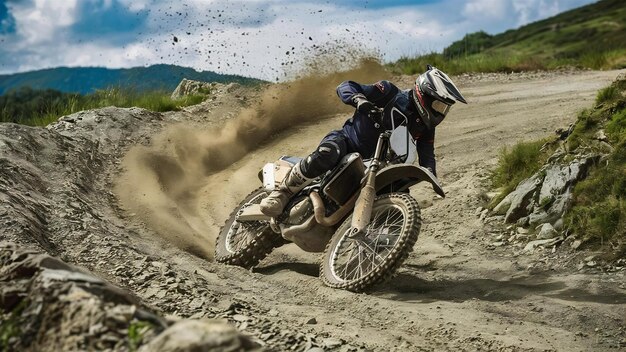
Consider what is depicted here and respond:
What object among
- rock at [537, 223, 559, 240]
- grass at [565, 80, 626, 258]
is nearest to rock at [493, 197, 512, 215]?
rock at [537, 223, 559, 240]

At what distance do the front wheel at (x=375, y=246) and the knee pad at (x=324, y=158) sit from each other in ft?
1.89

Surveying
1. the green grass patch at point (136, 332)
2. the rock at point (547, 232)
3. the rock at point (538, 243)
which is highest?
the green grass patch at point (136, 332)

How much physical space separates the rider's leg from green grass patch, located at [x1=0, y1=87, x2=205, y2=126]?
6.62 meters

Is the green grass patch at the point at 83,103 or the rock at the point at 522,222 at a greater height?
the green grass patch at the point at 83,103

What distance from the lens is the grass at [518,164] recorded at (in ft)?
31.3

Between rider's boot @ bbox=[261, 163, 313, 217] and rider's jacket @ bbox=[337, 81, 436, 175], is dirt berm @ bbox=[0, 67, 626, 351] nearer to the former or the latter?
rider's boot @ bbox=[261, 163, 313, 217]

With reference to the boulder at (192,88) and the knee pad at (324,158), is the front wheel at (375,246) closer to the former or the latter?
the knee pad at (324,158)

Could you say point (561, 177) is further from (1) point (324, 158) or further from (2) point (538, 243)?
(1) point (324, 158)

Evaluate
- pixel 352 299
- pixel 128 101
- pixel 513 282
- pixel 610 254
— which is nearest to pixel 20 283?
pixel 352 299

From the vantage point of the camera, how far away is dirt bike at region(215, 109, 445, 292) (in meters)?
6.65

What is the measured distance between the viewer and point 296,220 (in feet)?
25.4

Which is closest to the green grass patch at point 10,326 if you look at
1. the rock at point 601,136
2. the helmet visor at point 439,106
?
the helmet visor at point 439,106

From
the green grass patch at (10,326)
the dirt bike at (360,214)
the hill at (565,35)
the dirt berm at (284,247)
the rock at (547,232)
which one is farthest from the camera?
the hill at (565,35)

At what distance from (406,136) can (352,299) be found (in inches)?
64.6
